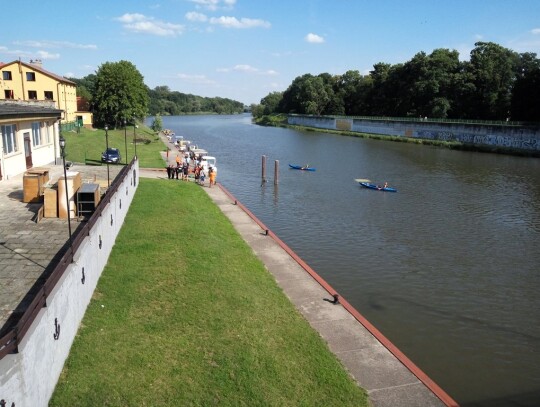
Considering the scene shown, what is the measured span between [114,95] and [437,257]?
69.2 m

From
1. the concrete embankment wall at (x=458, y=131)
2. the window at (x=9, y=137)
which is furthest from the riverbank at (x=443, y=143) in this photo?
the window at (x=9, y=137)

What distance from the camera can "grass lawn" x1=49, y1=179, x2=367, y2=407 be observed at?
933cm

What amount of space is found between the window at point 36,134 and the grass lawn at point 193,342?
45.3 ft

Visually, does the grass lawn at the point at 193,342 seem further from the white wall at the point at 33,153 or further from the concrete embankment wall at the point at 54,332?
the white wall at the point at 33,153

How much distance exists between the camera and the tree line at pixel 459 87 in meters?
78.8

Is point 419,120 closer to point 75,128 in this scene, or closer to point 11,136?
point 75,128

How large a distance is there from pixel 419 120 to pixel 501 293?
3184 inches

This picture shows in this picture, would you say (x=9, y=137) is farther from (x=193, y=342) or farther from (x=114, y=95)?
(x=114, y=95)

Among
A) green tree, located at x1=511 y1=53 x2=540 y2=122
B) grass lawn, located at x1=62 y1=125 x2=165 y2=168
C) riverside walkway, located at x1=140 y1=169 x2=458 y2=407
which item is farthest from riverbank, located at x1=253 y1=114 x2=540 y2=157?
riverside walkway, located at x1=140 y1=169 x2=458 y2=407

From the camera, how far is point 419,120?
93312 millimetres

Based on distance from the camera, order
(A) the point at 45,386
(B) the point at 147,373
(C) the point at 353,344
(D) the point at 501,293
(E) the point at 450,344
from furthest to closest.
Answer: (D) the point at 501,293, (E) the point at 450,344, (C) the point at 353,344, (B) the point at 147,373, (A) the point at 45,386

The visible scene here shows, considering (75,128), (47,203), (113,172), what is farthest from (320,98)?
(47,203)

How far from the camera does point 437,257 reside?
74.5 feet

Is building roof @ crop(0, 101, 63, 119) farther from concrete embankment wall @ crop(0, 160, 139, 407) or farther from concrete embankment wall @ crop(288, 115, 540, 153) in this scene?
concrete embankment wall @ crop(288, 115, 540, 153)
